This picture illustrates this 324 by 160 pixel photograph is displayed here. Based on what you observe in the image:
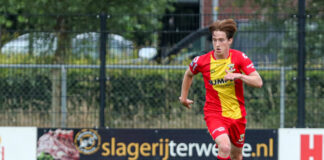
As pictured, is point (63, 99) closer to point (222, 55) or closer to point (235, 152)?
point (235, 152)

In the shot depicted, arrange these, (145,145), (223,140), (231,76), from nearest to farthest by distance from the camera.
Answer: (231,76) → (223,140) → (145,145)

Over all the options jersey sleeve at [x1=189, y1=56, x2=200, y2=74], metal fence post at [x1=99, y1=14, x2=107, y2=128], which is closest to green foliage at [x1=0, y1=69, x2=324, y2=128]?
metal fence post at [x1=99, y1=14, x2=107, y2=128]

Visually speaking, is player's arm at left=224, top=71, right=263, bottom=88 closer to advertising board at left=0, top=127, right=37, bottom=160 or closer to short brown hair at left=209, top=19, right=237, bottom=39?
short brown hair at left=209, top=19, right=237, bottom=39

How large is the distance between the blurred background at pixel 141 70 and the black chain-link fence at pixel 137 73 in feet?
0.05

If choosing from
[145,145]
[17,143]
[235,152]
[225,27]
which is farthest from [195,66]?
[17,143]

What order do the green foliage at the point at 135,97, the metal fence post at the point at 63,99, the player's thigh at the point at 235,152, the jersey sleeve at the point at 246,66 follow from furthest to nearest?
1. the metal fence post at the point at 63,99
2. the green foliage at the point at 135,97
3. the player's thigh at the point at 235,152
4. the jersey sleeve at the point at 246,66

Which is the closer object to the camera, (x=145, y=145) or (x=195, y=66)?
→ (x=195, y=66)

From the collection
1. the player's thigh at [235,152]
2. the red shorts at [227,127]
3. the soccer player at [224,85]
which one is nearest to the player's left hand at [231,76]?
the soccer player at [224,85]

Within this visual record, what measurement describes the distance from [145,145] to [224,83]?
2378mm

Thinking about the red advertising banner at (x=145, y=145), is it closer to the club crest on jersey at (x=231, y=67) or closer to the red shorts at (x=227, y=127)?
the red shorts at (x=227, y=127)

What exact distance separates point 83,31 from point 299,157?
3.77 metres

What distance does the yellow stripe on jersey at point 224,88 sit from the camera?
6359 millimetres

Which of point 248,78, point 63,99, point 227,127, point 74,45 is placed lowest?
point 227,127

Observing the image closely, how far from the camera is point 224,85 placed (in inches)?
251
